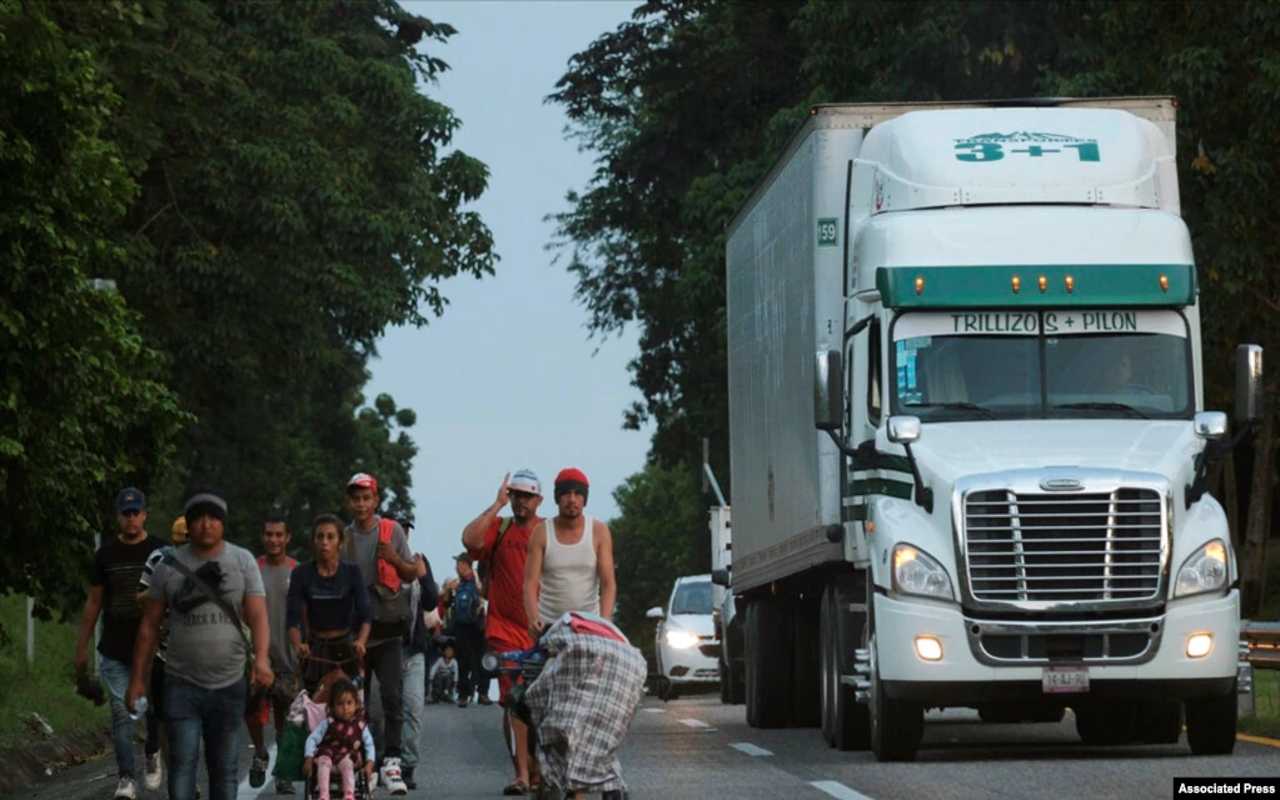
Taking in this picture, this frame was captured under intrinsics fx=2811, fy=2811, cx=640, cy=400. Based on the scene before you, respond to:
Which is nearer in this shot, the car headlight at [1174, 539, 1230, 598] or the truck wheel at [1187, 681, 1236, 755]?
the car headlight at [1174, 539, 1230, 598]

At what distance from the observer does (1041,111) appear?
19.2 meters

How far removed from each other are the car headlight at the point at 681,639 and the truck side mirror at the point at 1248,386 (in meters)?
19.9

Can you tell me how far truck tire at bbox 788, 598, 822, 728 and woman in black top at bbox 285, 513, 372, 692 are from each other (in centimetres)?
788

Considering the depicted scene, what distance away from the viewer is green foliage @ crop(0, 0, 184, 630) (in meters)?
21.7

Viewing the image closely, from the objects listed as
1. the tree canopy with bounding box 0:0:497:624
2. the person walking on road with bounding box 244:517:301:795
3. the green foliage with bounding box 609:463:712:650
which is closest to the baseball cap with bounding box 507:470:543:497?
the person walking on road with bounding box 244:517:301:795

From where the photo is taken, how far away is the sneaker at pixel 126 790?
16.7 m

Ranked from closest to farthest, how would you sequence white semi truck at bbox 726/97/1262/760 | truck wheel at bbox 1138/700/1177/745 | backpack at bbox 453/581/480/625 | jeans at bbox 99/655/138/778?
1. jeans at bbox 99/655/138/778
2. white semi truck at bbox 726/97/1262/760
3. truck wheel at bbox 1138/700/1177/745
4. backpack at bbox 453/581/480/625

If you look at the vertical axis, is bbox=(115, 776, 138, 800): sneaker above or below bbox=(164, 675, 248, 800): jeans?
below

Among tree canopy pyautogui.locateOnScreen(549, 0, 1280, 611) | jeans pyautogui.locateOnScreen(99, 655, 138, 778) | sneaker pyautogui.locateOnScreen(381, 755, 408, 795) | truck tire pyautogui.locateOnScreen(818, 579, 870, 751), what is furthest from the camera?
tree canopy pyautogui.locateOnScreen(549, 0, 1280, 611)

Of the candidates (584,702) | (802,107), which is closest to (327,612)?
(584,702)

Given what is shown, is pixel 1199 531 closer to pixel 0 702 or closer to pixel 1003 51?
pixel 0 702

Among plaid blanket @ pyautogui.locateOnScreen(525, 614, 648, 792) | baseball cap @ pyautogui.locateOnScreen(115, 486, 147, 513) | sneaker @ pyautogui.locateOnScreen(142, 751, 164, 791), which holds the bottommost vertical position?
sneaker @ pyautogui.locateOnScreen(142, 751, 164, 791)

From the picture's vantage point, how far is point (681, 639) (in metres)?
37.1

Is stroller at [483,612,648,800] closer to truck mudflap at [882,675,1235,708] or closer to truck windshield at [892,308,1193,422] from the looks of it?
truck mudflap at [882,675,1235,708]
